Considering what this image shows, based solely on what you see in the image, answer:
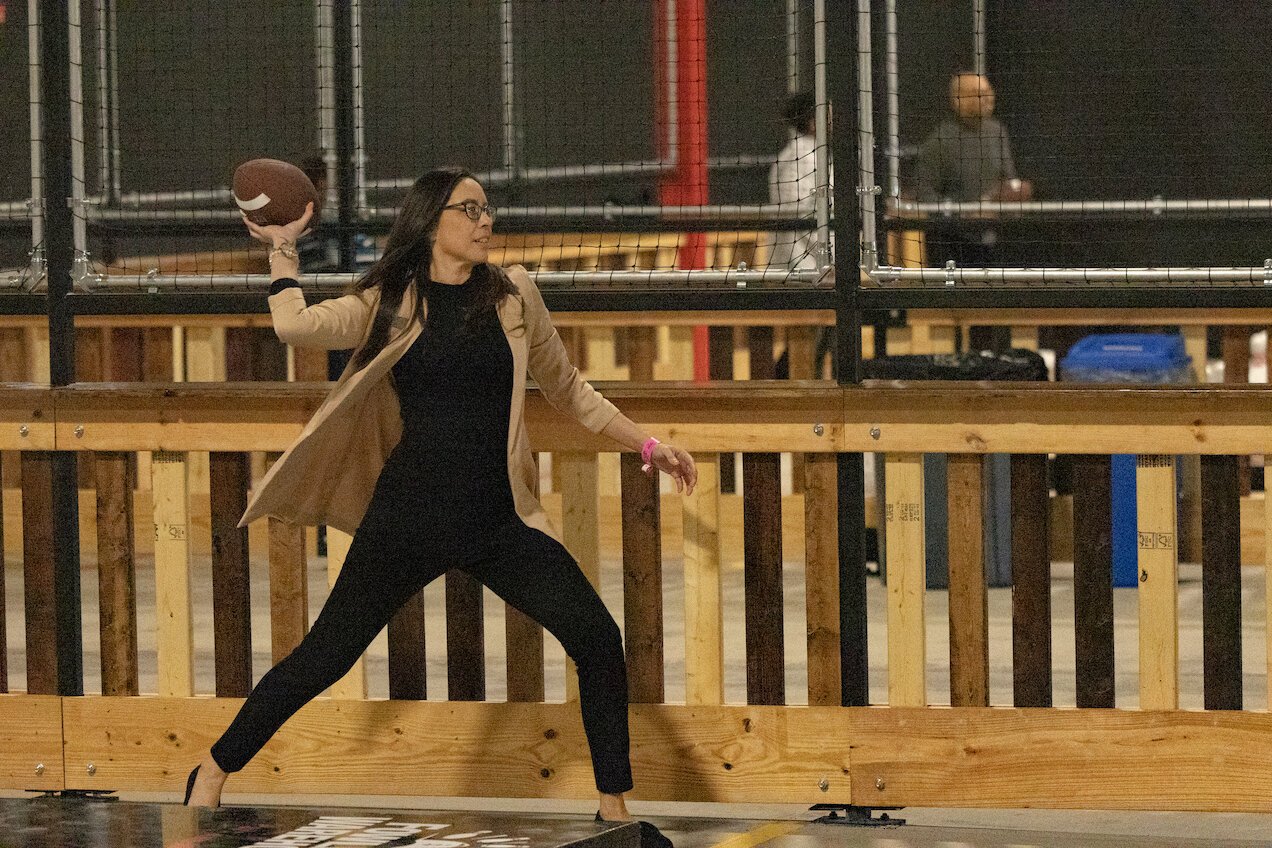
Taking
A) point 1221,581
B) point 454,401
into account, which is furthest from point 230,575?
point 1221,581

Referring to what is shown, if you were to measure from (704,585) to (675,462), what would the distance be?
0.71 m

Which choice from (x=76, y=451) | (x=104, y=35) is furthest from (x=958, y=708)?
(x=104, y=35)

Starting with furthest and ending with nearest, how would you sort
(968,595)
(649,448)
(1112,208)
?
(1112,208) < (968,595) < (649,448)

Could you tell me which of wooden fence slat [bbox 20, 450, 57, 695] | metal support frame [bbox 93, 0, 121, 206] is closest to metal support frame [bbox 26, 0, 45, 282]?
metal support frame [bbox 93, 0, 121, 206]

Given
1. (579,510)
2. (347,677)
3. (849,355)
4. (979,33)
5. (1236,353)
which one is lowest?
(347,677)

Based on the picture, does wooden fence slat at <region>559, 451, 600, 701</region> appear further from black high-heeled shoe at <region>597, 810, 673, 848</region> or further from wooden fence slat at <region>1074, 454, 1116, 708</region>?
wooden fence slat at <region>1074, 454, 1116, 708</region>

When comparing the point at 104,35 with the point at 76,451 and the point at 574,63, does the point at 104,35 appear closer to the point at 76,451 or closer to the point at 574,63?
the point at 76,451

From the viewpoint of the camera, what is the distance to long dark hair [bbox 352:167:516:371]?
5.12 meters

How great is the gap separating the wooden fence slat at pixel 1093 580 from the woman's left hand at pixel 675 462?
1114 mm

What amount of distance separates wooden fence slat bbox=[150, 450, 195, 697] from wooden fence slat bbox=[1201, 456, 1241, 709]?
299 cm

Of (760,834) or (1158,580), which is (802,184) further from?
(760,834)

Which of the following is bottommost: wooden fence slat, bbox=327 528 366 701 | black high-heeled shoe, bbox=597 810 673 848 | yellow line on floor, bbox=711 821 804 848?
yellow line on floor, bbox=711 821 804 848

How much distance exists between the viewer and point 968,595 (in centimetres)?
559

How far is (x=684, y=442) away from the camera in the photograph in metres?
5.66
